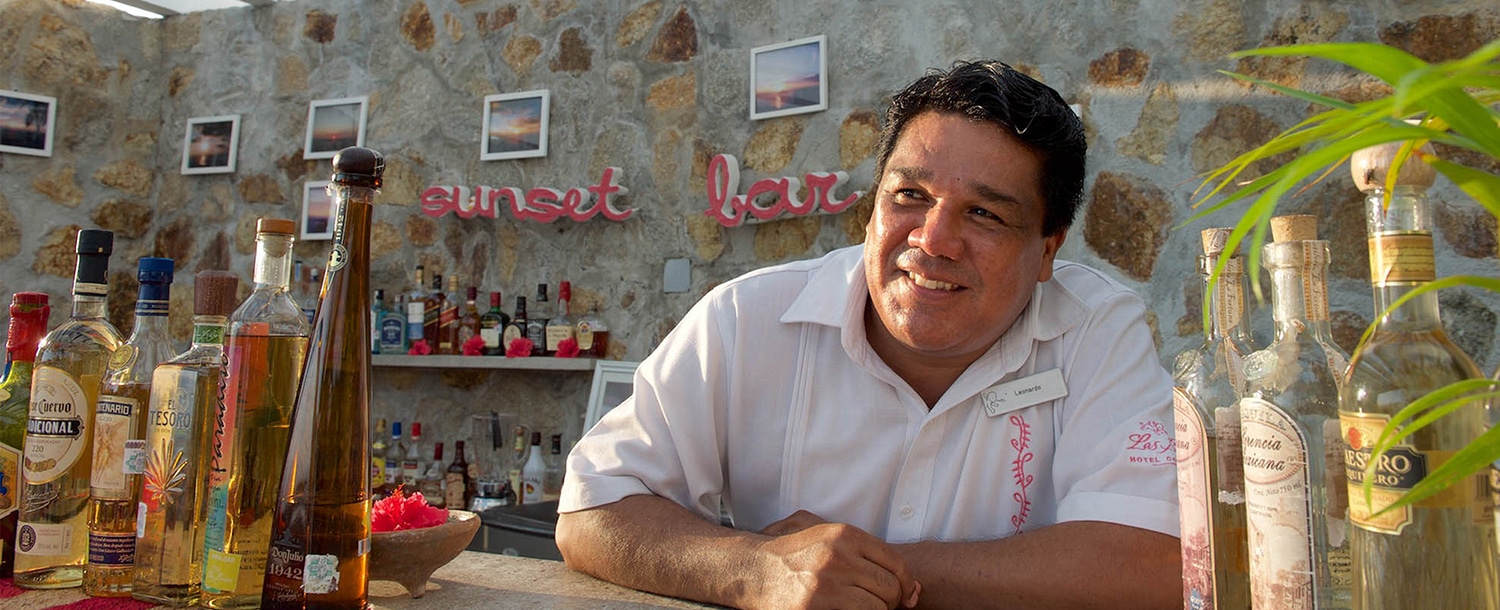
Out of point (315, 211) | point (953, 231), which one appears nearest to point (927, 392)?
point (953, 231)

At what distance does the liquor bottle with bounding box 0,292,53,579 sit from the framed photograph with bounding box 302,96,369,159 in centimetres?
247

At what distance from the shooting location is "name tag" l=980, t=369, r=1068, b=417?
1092 millimetres

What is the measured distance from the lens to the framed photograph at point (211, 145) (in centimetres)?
329

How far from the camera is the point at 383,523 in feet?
2.62

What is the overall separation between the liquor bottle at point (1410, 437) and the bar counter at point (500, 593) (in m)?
0.54

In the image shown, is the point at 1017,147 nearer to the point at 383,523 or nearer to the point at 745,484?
the point at 745,484

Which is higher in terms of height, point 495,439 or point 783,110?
point 783,110

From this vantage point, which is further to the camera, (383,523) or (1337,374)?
(383,523)

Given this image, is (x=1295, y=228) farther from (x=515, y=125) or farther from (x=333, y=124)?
(x=333, y=124)

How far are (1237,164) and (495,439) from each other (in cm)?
270

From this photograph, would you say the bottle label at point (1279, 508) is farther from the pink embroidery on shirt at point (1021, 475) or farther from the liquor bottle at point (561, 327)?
the liquor bottle at point (561, 327)

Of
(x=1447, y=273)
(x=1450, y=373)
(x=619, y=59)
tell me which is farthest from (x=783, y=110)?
(x=1450, y=373)

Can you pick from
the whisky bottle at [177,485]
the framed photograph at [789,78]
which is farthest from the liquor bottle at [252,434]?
the framed photograph at [789,78]

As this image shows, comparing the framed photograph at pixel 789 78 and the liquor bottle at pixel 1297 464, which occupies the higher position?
the framed photograph at pixel 789 78
